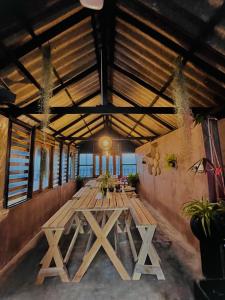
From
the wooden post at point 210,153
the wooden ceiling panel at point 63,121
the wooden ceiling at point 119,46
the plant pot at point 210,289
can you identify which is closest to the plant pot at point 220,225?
the plant pot at point 210,289

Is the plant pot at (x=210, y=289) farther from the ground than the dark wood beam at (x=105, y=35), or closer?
closer

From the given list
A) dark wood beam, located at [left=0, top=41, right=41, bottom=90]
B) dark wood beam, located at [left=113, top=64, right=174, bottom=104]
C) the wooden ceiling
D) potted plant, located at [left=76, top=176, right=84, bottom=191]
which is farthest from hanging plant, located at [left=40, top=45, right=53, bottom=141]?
potted plant, located at [left=76, top=176, right=84, bottom=191]

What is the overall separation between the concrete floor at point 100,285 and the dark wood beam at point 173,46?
2.59 metres

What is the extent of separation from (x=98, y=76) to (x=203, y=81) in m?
2.18

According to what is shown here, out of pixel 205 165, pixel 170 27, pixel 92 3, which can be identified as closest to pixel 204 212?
pixel 205 165

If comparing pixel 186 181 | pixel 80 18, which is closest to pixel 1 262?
pixel 186 181

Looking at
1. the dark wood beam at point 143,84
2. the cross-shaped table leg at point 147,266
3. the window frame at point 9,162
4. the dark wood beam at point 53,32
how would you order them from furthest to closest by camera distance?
the dark wood beam at point 143,84
the window frame at point 9,162
the cross-shaped table leg at point 147,266
the dark wood beam at point 53,32

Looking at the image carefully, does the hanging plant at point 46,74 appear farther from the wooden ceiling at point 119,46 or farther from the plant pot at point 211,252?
the plant pot at point 211,252

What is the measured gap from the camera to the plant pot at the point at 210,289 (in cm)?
153

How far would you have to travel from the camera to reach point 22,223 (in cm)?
284

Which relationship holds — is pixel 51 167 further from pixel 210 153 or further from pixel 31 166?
pixel 210 153

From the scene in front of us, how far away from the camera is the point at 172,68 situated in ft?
7.53

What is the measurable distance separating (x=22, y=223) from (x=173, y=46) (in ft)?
12.2

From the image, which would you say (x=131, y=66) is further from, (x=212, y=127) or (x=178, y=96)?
(x=212, y=127)
